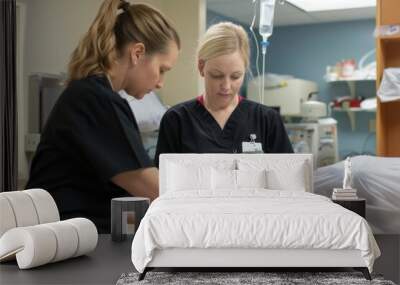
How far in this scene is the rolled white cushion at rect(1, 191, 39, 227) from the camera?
182 inches

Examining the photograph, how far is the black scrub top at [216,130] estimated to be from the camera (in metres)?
5.80

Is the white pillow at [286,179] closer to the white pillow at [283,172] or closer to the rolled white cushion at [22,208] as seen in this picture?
the white pillow at [283,172]

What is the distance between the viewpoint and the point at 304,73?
5918 mm

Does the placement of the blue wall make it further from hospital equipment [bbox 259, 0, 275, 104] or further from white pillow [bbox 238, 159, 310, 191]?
white pillow [bbox 238, 159, 310, 191]

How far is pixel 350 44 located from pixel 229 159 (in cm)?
150

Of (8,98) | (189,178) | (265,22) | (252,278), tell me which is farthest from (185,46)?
(252,278)

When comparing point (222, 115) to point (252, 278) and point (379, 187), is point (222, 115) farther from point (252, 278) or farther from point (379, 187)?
point (252, 278)

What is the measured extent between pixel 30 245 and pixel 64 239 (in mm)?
285

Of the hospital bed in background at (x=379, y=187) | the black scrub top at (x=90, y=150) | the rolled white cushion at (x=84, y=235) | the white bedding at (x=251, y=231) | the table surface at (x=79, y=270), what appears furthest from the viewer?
the black scrub top at (x=90, y=150)

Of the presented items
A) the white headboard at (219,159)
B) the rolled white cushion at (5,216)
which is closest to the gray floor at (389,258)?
the white headboard at (219,159)

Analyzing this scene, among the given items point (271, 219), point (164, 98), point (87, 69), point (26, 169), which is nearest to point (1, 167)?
point (26, 169)

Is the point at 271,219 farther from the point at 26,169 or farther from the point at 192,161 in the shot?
the point at 26,169

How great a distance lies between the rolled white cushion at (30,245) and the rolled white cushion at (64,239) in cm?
5

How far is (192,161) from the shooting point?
5.65m
